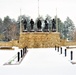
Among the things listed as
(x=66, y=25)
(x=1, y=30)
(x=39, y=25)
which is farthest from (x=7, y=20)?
(x=39, y=25)

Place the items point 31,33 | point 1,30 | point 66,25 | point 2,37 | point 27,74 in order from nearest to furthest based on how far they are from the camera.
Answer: point 27,74
point 31,33
point 2,37
point 1,30
point 66,25

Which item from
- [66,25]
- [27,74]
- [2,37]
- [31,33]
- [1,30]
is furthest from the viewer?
[66,25]

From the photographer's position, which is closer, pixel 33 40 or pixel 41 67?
pixel 41 67

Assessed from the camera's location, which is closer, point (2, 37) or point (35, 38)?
point (35, 38)

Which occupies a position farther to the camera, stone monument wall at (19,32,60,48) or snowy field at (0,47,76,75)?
stone monument wall at (19,32,60,48)

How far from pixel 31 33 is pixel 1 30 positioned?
3404cm

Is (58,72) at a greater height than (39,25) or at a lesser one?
lesser

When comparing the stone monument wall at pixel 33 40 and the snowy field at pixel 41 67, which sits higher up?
the stone monument wall at pixel 33 40

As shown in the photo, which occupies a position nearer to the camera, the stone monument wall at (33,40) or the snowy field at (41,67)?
the snowy field at (41,67)

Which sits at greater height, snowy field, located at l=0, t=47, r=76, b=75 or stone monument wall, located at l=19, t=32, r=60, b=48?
stone monument wall, located at l=19, t=32, r=60, b=48

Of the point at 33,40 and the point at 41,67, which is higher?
the point at 33,40

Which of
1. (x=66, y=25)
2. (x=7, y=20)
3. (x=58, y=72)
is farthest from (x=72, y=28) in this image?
(x=58, y=72)

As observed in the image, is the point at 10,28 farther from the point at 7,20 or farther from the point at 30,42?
the point at 30,42

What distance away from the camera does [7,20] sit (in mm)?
72812
